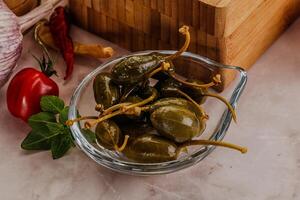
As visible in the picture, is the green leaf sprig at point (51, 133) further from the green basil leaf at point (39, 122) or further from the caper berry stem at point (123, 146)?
the caper berry stem at point (123, 146)

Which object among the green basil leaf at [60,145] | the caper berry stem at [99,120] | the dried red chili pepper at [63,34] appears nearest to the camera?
the caper berry stem at [99,120]

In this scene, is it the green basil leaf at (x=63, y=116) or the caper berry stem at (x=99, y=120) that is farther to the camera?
the green basil leaf at (x=63, y=116)

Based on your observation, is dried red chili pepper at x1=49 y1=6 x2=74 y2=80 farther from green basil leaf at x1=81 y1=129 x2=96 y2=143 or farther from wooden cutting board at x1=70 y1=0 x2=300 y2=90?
green basil leaf at x1=81 y1=129 x2=96 y2=143

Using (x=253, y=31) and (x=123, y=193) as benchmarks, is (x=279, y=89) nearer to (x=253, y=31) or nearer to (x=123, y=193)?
(x=253, y=31)

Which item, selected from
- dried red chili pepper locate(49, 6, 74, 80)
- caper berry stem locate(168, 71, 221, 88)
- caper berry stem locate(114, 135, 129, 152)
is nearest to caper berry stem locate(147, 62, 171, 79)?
caper berry stem locate(168, 71, 221, 88)

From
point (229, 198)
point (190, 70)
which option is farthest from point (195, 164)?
point (190, 70)

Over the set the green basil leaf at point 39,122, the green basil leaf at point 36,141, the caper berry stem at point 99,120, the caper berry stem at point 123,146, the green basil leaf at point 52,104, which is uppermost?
the caper berry stem at point 99,120

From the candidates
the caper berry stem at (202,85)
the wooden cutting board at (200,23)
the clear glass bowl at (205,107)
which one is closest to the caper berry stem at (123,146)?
the clear glass bowl at (205,107)
